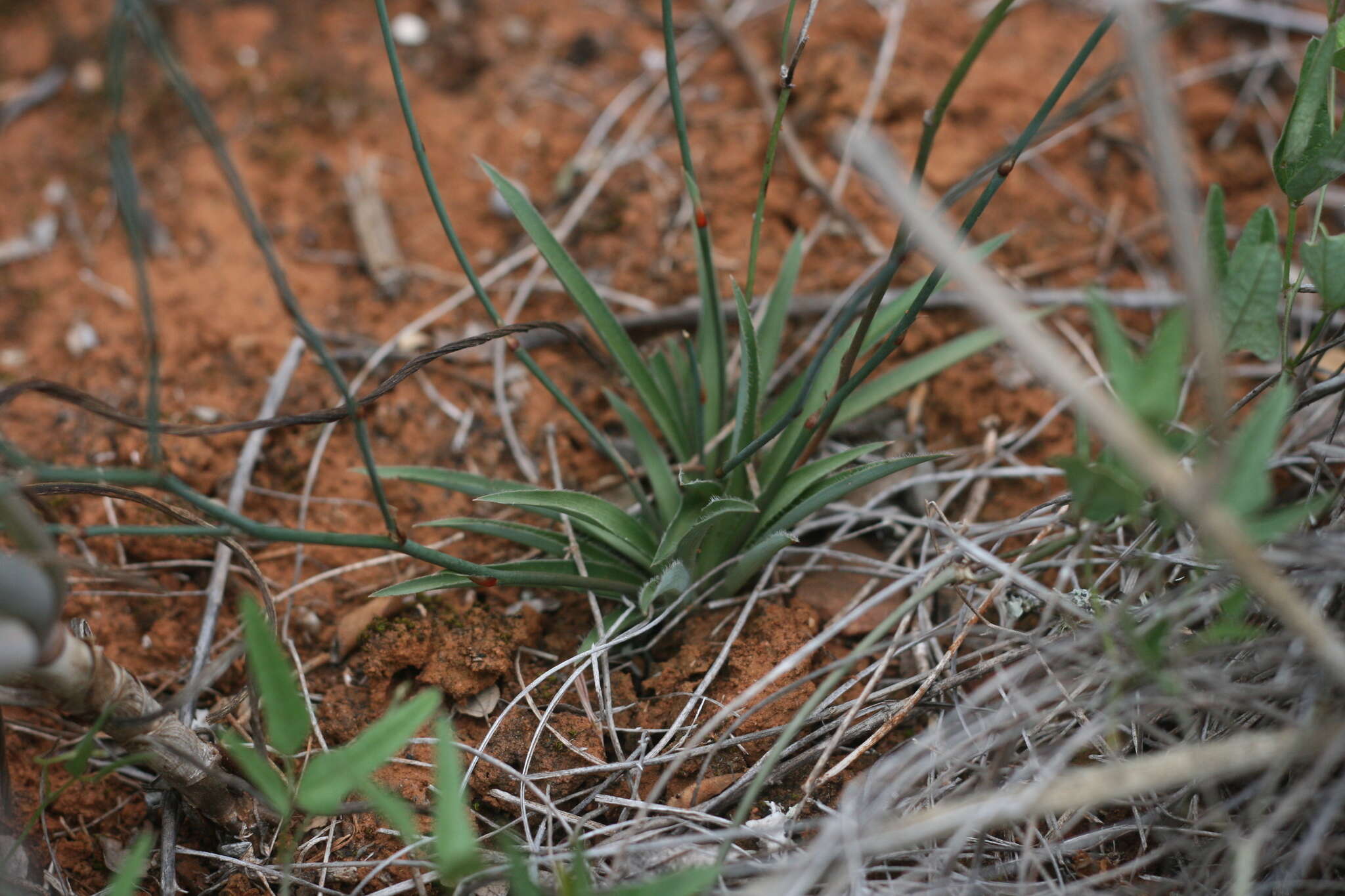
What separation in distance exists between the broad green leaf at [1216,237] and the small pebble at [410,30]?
74.3 inches

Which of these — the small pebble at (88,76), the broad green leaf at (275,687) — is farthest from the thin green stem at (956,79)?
the small pebble at (88,76)

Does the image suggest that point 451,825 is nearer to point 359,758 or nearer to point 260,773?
point 359,758

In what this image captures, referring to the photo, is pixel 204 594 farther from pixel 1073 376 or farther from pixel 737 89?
pixel 737 89

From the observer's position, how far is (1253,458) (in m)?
0.80

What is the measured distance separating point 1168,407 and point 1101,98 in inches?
65.1

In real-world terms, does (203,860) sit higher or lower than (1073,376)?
lower

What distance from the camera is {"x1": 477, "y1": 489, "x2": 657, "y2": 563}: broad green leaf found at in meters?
1.24

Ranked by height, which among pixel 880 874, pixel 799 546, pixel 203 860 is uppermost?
pixel 799 546

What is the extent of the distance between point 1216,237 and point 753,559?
2.34 ft

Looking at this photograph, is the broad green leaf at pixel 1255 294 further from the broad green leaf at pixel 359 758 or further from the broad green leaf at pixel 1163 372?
the broad green leaf at pixel 359 758

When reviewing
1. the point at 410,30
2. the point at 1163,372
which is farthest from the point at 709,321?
the point at 410,30

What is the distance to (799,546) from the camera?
55.5 inches

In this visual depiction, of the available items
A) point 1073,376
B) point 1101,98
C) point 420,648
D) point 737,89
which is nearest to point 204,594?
point 420,648

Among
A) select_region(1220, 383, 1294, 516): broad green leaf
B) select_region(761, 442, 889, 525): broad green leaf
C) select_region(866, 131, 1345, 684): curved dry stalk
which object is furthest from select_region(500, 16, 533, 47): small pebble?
select_region(1220, 383, 1294, 516): broad green leaf
